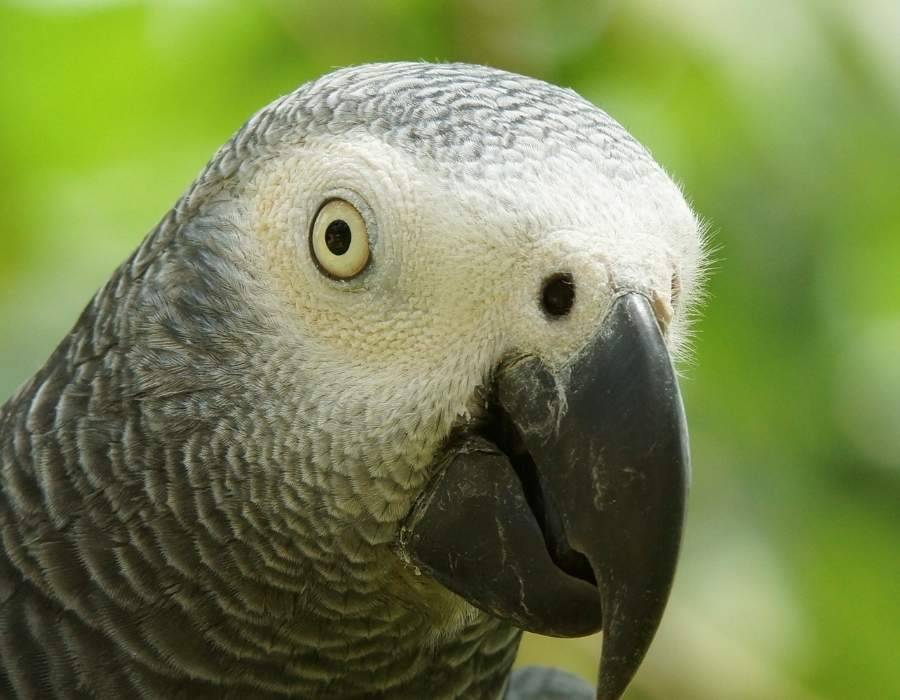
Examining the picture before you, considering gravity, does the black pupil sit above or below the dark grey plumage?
above

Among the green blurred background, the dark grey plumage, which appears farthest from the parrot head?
the green blurred background

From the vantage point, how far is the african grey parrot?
3.47 ft

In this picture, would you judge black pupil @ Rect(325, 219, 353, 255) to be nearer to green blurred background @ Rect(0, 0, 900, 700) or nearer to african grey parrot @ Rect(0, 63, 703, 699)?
african grey parrot @ Rect(0, 63, 703, 699)

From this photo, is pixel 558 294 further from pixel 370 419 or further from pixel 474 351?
pixel 370 419

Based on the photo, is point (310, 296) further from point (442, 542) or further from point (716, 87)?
point (716, 87)

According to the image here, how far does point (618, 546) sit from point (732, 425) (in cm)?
141

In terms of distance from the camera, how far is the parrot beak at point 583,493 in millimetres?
1032

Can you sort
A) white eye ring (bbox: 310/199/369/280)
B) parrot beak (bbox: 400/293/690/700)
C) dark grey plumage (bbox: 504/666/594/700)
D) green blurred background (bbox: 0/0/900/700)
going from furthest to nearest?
green blurred background (bbox: 0/0/900/700), dark grey plumage (bbox: 504/666/594/700), white eye ring (bbox: 310/199/369/280), parrot beak (bbox: 400/293/690/700)

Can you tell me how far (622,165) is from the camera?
1139mm

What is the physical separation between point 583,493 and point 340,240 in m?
0.40

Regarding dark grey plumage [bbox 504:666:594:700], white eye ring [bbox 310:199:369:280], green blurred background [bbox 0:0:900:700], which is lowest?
dark grey plumage [bbox 504:666:594:700]

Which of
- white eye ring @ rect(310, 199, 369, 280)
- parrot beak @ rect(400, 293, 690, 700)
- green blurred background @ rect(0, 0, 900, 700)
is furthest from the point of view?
green blurred background @ rect(0, 0, 900, 700)

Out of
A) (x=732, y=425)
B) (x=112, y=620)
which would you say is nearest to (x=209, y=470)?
(x=112, y=620)

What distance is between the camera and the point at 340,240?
1165mm
